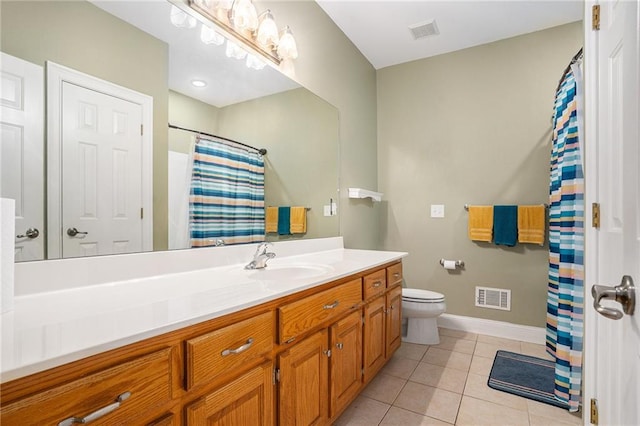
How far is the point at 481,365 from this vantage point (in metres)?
2.29

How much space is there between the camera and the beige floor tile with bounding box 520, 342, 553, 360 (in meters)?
2.45

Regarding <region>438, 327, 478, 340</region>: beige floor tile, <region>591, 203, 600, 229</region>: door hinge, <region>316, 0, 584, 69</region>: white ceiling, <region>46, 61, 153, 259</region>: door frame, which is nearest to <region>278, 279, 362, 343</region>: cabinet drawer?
<region>46, 61, 153, 259</region>: door frame

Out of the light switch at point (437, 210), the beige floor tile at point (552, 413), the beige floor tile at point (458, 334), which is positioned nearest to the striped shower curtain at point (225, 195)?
the beige floor tile at point (552, 413)

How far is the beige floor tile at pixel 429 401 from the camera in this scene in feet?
5.67

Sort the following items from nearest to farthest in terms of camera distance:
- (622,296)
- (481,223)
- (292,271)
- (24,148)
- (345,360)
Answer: (622,296), (24,148), (345,360), (292,271), (481,223)

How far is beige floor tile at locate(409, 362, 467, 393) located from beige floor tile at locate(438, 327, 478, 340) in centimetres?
69

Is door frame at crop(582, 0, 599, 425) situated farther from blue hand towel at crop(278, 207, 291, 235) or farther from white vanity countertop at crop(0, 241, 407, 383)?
blue hand towel at crop(278, 207, 291, 235)

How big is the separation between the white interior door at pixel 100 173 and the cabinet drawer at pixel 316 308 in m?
0.64

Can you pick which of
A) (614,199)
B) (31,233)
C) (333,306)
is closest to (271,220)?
(333,306)

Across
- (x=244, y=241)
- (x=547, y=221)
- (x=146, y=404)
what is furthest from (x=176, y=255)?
(x=547, y=221)

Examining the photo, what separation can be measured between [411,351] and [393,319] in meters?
0.57

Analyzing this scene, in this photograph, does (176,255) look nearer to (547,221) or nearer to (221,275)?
(221,275)

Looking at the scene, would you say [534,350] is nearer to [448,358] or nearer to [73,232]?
[448,358]

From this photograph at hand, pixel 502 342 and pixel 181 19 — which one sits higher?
pixel 181 19
